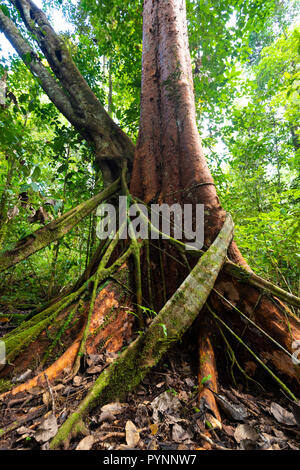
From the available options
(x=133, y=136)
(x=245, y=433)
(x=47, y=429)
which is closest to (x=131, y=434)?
(x=47, y=429)

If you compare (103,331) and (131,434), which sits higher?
(103,331)

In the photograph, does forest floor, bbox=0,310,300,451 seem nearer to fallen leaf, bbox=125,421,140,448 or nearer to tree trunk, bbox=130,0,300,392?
fallen leaf, bbox=125,421,140,448

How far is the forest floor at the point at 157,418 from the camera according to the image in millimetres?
958

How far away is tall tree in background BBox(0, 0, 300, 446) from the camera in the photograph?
1.42 metres

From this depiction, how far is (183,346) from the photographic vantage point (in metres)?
1.72

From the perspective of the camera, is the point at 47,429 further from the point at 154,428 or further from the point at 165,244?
the point at 165,244

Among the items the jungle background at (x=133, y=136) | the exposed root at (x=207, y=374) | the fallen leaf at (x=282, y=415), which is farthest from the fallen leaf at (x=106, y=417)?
the jungle background at (x=133, y=136)

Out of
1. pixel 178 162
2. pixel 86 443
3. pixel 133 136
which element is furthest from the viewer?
pixel 133 136

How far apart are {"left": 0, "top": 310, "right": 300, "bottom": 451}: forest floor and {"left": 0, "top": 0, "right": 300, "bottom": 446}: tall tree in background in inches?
3.5

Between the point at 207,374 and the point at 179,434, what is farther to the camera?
the point at 207,374

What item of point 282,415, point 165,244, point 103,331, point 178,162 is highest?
point 178,162

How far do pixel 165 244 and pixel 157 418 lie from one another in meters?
1.33

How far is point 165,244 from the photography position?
2070 mm
